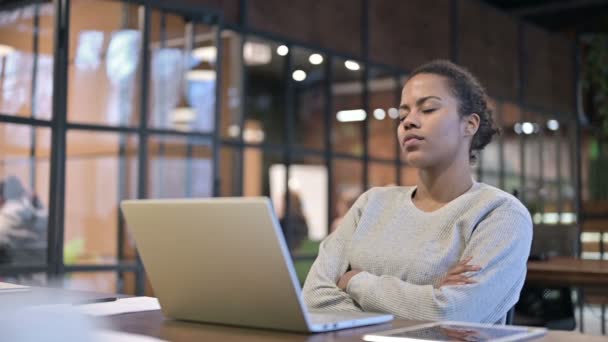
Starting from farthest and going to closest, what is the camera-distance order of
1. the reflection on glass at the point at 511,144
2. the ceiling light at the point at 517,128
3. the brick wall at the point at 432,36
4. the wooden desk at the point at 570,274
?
the ceiling light at the point at 517,128 → the reflection on glass at the point at 511,144 → the brick wall at the point at 432,36 → the wooden desk at the point at 570,274

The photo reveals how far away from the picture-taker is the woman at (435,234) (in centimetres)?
185

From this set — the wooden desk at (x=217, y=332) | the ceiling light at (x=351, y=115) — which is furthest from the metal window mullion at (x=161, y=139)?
the wooden desk at (x=217, y=332)

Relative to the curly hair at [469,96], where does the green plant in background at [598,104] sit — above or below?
above

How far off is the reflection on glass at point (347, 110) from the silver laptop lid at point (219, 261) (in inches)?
249

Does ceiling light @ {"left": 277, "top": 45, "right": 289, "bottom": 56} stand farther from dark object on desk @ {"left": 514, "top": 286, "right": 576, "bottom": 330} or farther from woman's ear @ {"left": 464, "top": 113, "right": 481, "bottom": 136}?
woman's ear @ {"left": 464, "top": 113, "right": 481, "bottom": 136}

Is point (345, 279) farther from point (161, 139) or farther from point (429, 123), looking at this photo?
point (161, 139)

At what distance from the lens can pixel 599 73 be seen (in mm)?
11414

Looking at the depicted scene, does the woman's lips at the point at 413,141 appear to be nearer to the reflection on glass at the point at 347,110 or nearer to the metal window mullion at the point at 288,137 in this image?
the metal window mullion at the point at 288,137

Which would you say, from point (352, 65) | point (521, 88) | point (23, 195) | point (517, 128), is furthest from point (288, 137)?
point (521, 88)

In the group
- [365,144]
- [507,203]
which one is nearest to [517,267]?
[507,203]

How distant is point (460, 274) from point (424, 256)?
7.3 inches

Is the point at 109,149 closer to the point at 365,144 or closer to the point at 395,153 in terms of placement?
the point at 365,144

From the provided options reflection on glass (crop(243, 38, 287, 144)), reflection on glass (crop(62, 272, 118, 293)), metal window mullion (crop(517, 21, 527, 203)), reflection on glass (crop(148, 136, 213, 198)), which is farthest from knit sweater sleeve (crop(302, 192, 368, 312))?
metal window mullion (crop(517, 21, 527, 203))

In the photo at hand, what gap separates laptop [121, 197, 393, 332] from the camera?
1.29m
